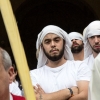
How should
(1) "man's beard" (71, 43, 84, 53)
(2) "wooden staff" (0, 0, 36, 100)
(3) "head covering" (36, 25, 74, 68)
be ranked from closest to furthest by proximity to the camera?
(2) "wooden staff" (0, 0, 36, 100) < (3) "head covering" (36, 25, 74, 68) < (1) "man's beard" (71, 43, 84, 53)

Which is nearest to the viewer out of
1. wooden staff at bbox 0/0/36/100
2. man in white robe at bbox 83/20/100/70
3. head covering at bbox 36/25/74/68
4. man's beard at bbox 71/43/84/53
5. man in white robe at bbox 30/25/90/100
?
wooden staff at bbox 0/0/36/100

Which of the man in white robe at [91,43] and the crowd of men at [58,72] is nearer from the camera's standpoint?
the crowd of men at [58,72]

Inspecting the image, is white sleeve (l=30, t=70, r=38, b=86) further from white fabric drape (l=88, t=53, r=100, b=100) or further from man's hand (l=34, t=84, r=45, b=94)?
white fabric drape (l=88, t=53, r=100, b=100)

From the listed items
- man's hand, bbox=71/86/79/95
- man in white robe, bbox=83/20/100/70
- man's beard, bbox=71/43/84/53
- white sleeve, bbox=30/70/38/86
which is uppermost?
man in white robe, bbox=83/20/100/70

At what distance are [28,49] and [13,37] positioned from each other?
29.2 ft

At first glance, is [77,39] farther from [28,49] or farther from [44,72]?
[28,49]

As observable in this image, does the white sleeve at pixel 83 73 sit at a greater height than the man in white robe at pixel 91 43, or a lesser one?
lesser

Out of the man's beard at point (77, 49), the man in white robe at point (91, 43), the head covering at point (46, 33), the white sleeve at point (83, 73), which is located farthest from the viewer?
the man's beard at point (77, 49)

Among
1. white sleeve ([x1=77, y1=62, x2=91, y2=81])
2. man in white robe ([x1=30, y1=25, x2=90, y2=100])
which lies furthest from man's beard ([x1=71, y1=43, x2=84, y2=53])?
white sleeve ([x1=77, y1=62, x2=91, y2=81])

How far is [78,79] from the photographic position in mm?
4406

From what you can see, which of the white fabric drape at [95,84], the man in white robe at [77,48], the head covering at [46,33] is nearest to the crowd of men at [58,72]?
the head covering at [46,33]

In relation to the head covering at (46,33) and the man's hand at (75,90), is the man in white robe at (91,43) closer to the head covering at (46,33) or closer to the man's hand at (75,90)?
the head covering at (46,33)

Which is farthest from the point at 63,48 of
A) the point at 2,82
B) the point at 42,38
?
the point at 2,82

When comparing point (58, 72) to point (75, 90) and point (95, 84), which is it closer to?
point (75, 90)
